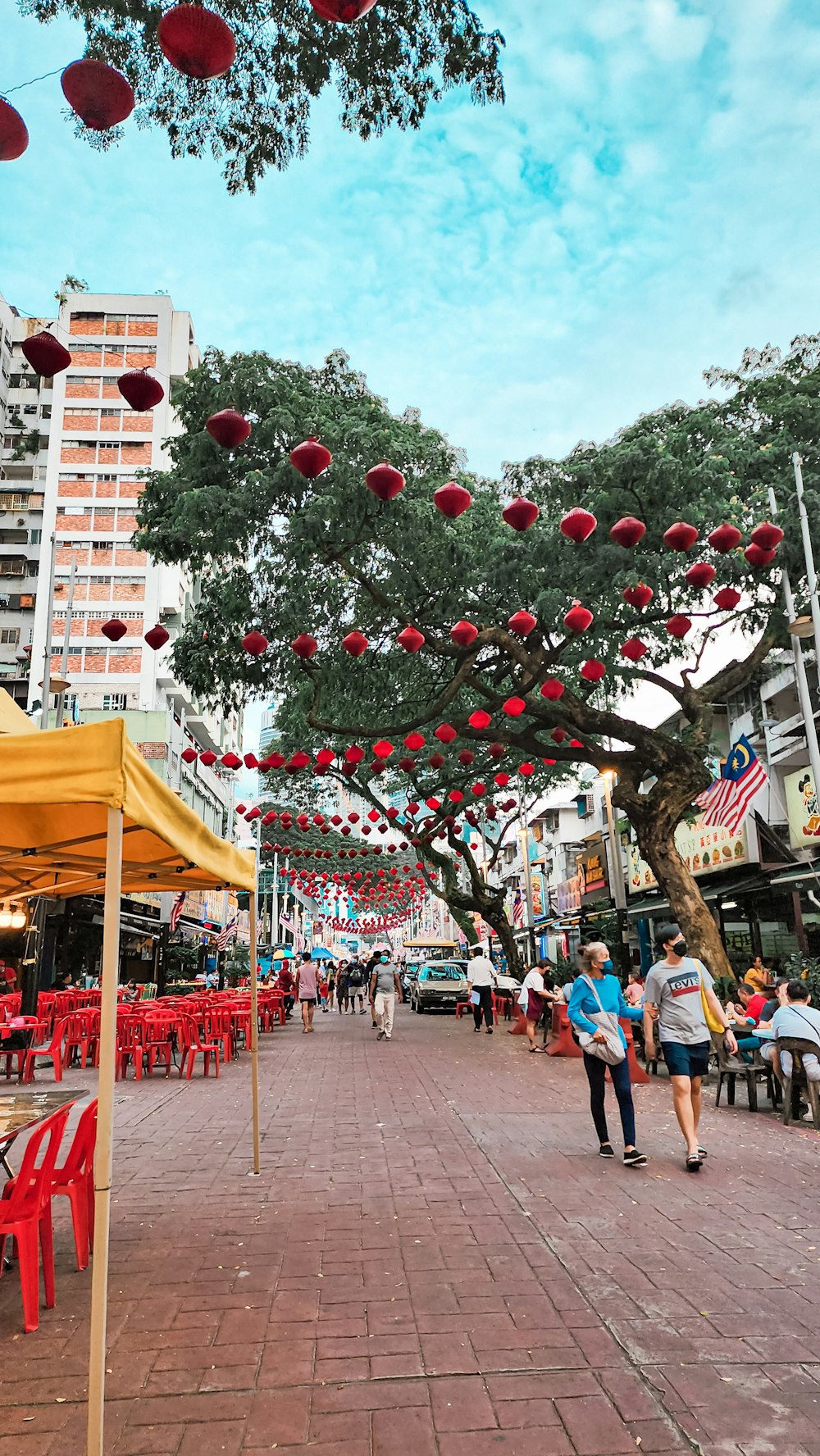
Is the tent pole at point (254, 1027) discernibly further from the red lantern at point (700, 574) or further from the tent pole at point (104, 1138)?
the red lantern at point (700, 574)

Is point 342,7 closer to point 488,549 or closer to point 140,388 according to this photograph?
point 140,388

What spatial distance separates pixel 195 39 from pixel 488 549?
9.67 meters

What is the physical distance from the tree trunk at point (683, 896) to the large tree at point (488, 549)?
3 cm

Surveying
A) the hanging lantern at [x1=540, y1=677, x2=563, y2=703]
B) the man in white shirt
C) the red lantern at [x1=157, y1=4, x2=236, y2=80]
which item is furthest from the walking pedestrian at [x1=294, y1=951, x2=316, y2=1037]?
the red lantern at [x1=157, y1=4, x2=236, y2=80]

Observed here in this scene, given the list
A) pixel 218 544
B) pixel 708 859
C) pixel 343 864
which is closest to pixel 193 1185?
pixel 218 544

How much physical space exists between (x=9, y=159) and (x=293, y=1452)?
16.9ft

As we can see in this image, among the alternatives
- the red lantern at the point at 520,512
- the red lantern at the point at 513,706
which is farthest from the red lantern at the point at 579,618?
the red lantern at the point at 513,706

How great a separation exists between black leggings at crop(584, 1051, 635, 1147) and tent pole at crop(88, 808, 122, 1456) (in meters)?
4.41

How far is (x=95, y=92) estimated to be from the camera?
12.9ft

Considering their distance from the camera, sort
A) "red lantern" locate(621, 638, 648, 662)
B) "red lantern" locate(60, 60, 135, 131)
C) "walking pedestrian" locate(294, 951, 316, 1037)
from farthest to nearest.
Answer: "walking pedestrian" locate(294, 951, 316, 1037)
"red lantern" locate(621, 638, 648, 662)
"red lantern" locate(60, 60, 135, 131)

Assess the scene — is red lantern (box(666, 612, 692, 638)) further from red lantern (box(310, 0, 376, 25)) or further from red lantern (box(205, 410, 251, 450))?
red lantern (box(310, 0, 376, 25))

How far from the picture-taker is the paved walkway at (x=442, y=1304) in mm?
3152

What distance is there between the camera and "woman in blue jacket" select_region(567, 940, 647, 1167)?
6840mm

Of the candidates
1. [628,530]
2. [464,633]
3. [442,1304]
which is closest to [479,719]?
[464,633]
